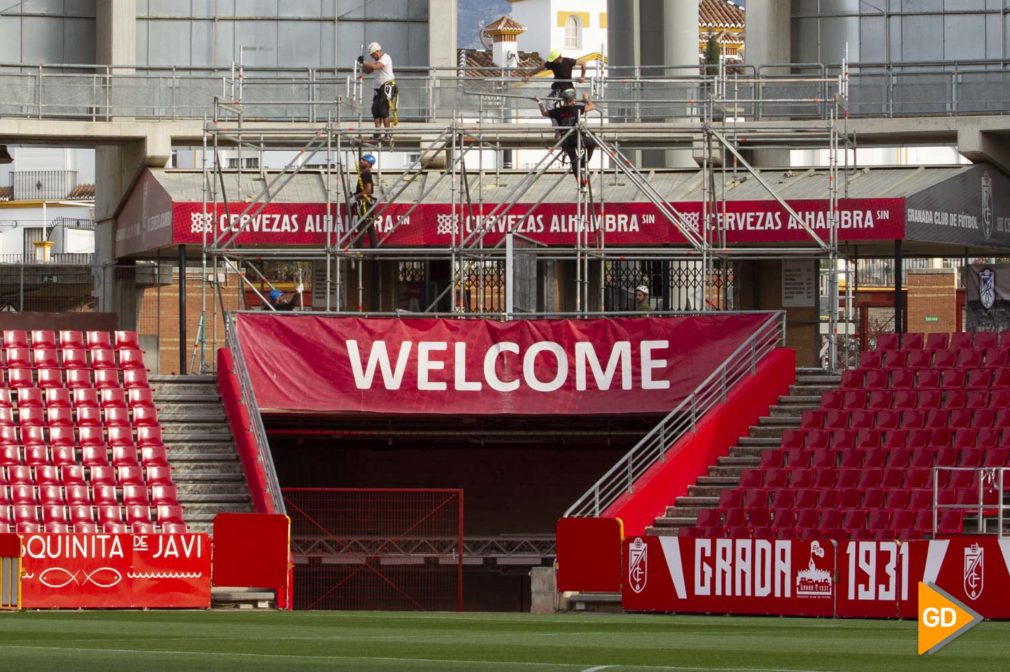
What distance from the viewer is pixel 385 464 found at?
35.4m

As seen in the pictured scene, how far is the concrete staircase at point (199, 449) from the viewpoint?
2842 cm

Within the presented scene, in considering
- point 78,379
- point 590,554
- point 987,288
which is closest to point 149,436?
point 78,379

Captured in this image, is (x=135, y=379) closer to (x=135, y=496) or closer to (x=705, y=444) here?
(x=135, y=496)

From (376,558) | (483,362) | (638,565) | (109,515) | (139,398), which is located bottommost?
(376,558)

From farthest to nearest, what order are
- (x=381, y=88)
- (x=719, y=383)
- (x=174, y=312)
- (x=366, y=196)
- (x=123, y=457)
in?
(x=174, y=312) → (x=381, y=88) → (x=366, y=196) → (x=719, y=383) → (x=123, y=457)

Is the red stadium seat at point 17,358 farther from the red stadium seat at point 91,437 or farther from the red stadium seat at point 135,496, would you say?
the red stadium seat at point 135,496

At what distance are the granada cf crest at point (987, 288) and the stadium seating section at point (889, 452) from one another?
17.7 ft

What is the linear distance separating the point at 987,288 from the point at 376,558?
11.9 metres

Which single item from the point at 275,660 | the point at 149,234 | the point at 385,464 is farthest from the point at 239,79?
the point at 275,660

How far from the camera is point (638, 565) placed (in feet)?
80.7

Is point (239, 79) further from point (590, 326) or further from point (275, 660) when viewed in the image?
point (275, 660)

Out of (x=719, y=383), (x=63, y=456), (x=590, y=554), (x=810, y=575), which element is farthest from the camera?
(x=719, y=383)

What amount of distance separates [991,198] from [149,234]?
15034mm

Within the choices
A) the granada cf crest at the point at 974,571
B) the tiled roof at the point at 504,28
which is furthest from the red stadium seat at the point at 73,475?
the tiled roof at the point at 504,28
